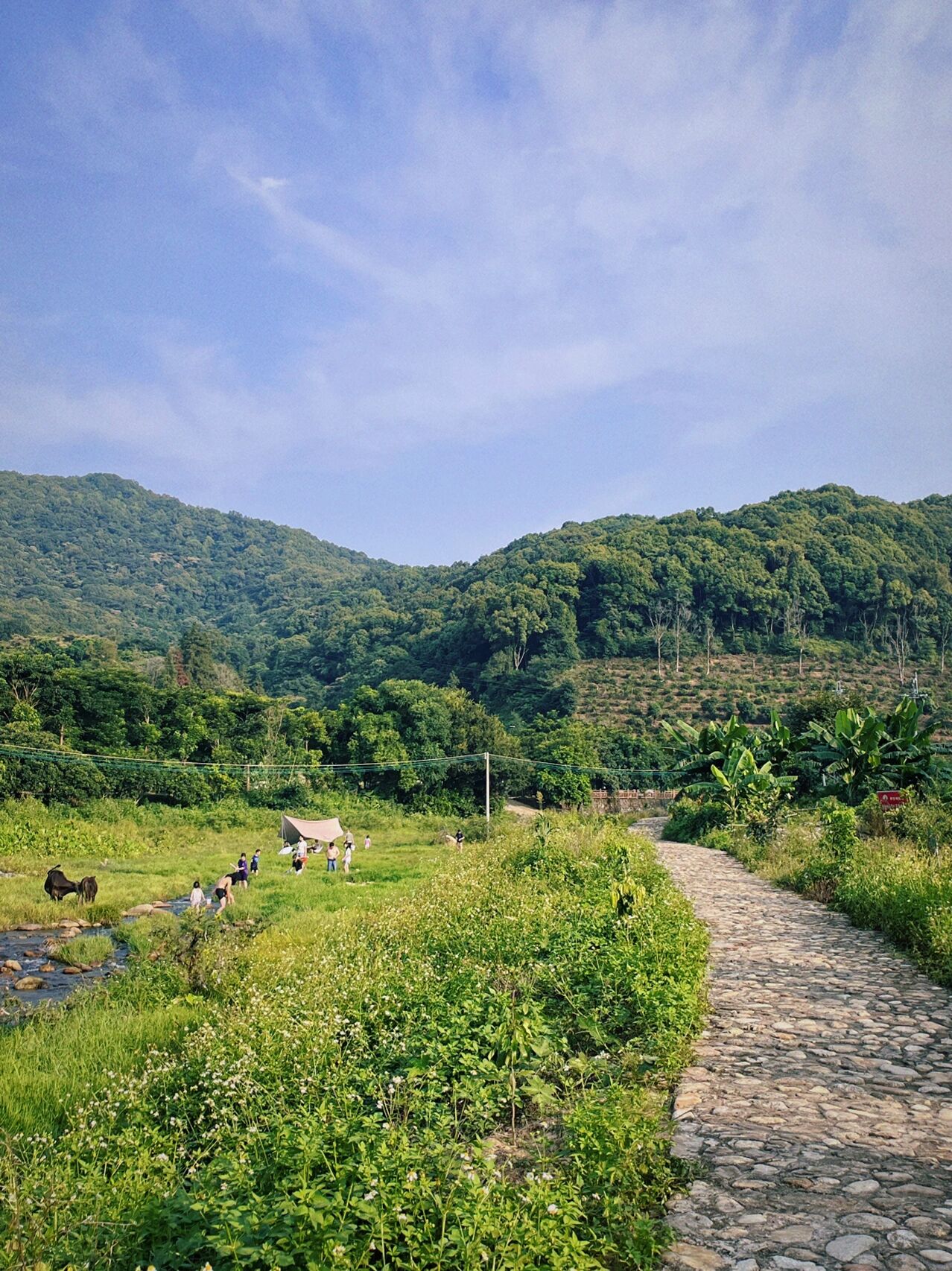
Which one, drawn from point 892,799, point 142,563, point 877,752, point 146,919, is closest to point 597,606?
point 877,752

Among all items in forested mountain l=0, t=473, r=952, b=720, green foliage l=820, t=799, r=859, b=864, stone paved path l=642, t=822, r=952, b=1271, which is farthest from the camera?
forested mountain l=0, t=473, r=952, b=720

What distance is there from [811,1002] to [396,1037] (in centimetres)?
348

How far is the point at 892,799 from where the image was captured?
16766mm

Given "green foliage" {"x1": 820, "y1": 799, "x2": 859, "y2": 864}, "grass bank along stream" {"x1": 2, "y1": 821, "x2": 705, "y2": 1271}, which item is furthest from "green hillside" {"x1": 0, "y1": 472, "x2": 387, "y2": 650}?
"grass bank along stream" {"x1": 2, "y1": 821, "x2": 705, "y2": 1271}

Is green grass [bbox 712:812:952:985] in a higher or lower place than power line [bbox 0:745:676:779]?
higher

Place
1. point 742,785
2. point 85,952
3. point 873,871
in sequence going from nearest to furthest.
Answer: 1. point 873,871
2. point 85,952
3. point 742,785

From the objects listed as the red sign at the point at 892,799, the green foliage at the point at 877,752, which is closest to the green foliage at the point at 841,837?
the red sign at the point at 892,799

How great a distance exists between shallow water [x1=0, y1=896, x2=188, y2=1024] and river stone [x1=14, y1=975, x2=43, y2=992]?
3 centimetres

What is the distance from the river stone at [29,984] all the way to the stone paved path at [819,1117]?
11479mm

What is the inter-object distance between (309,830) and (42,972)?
64.3ft

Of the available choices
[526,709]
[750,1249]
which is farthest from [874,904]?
[526,709]

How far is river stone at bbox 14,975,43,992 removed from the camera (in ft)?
44.4

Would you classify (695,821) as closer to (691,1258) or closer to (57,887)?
(57,887)

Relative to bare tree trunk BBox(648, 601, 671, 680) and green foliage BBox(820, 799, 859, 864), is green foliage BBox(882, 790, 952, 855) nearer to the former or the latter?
green foliage BBox(820, 799, 859, 864)
